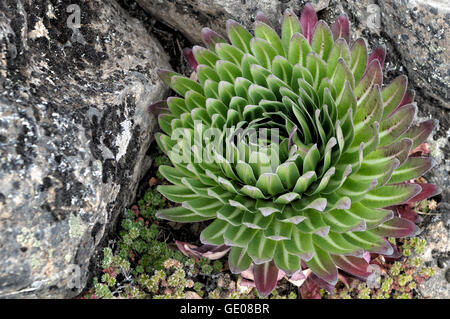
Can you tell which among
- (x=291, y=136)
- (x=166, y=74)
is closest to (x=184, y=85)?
(x=166, y=74)

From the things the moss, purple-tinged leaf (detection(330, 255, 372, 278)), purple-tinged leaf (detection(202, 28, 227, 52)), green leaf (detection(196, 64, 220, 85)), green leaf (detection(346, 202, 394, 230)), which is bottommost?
the moss

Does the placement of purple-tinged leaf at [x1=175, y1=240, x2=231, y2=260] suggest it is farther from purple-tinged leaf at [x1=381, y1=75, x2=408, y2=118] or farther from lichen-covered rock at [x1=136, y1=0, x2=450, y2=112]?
lichen-covered rock at [x1=136, y1=0, x2=450, y2=112]

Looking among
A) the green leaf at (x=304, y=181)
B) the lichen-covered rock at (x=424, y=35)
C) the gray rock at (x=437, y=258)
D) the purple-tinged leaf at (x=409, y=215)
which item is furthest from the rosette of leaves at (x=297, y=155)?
the gray rock at (x=437, y=258)

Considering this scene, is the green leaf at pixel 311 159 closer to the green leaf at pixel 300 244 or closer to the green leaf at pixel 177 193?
the green leaf at pixel 300 244

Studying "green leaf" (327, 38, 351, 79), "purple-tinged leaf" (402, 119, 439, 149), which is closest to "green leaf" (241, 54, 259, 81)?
"green leaf" (327, 38, 351, 79)

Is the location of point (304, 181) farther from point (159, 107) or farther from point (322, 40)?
point (159, 107)

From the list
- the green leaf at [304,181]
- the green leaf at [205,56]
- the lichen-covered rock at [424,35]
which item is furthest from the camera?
the lichen-covered rock at [424,35]

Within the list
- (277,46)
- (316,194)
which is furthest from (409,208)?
(277,46)
